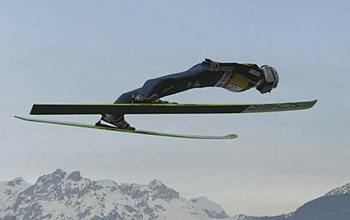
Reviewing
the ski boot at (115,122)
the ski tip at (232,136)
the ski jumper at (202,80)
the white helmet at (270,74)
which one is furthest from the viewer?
the ski tip at (232,136)

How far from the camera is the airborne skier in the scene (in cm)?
1496

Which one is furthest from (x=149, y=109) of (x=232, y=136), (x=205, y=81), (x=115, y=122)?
(x=232, y=136)

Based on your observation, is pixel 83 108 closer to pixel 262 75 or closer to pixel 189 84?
pixel 189 84

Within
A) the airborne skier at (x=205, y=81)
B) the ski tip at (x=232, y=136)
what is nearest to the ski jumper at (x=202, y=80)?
the airborne skier at (x=205, y=81)

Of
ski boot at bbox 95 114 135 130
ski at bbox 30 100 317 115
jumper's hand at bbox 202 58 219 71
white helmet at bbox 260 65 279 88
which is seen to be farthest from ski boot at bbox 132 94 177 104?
white helmet at bbox 260 65 279 88

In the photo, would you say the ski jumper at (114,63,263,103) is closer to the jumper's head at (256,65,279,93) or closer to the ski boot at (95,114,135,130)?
the jumper's head at (256,65,279,93)

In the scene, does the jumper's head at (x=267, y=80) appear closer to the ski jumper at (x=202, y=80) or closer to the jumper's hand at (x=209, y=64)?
the ski jumper at (x=202, y=80)

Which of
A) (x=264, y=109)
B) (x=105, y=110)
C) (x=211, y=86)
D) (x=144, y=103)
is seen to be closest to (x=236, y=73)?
(x=211, y=86)

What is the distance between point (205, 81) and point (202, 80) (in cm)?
13

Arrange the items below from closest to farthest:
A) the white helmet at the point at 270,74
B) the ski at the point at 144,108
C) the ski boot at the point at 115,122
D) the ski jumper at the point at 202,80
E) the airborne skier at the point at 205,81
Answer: the ski at the point at 144,108 → the airborne skier at the point at 205,81 → the ski jumper at the point at 202,80 → the ski boot at the point at 115,122 → the white helmet at the point at 270,74

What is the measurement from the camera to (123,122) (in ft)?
52.2

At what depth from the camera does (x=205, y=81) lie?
630 inches

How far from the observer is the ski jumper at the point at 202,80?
15.1m

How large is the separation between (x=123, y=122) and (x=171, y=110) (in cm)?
183
